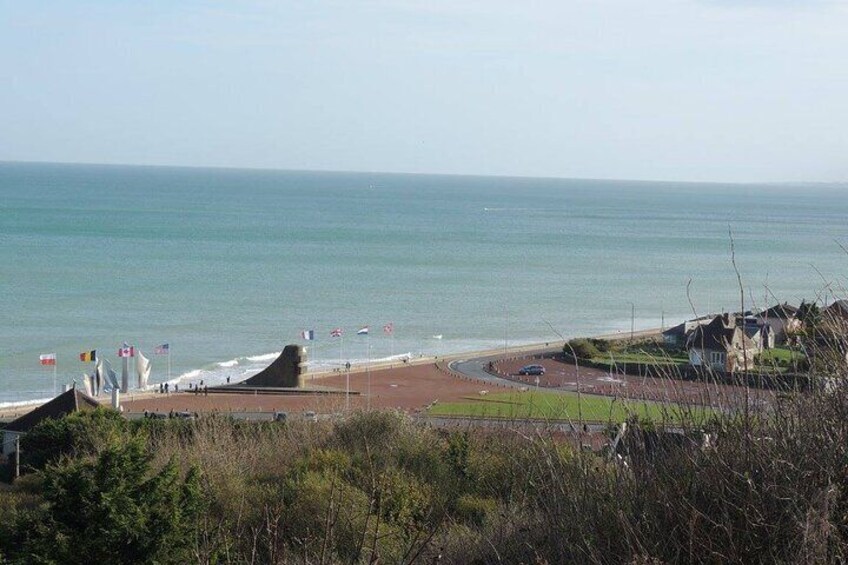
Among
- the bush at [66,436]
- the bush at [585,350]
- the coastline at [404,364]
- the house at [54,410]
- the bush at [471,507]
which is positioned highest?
the bush at [471,507]

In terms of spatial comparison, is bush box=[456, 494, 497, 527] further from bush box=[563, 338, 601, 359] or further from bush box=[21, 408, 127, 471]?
bush box=[563, 338, 601, 359]

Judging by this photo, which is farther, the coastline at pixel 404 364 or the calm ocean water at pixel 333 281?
the calm ocean water at pixel 333 281

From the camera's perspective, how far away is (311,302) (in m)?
70.1

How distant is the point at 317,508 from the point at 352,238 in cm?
11061

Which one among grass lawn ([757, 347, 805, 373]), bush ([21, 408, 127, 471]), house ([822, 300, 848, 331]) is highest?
house ([822, 300, 848, 331])

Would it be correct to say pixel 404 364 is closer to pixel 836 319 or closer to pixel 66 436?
pixel 66 436

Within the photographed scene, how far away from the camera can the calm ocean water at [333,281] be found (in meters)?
55.1

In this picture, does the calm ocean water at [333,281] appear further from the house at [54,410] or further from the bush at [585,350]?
the house at [54,410]

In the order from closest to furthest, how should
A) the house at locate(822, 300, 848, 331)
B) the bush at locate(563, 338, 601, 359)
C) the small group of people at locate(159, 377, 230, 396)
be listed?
the house at locate(822, 300, 848, 331)
the small group of people at locate(159, 377, 230, 396)
the bush at locate(563, 338, 601, 359)

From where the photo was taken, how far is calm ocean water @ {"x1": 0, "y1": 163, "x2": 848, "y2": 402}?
181 ft

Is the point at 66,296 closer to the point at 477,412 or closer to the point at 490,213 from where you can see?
the point at 477,412

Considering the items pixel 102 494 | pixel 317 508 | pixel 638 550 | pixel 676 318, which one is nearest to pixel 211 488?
pixel 317 508

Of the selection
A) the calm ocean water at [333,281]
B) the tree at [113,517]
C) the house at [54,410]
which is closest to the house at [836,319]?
the tree at [113,517]

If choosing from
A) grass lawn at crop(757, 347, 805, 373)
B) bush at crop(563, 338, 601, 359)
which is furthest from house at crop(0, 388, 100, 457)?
bush at crop(563, 338, 601, 359)
